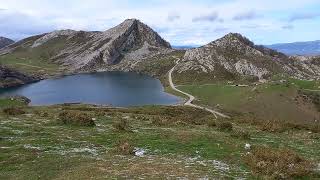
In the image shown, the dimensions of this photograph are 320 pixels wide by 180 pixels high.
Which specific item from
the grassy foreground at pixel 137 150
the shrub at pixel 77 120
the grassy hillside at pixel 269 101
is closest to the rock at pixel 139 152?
the grassy foreground at pixel 137 150

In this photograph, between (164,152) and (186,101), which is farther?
(186,101)

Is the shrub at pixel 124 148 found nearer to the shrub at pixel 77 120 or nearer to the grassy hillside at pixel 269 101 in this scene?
the shrub at pixel 77 120

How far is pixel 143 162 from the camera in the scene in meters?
27.9

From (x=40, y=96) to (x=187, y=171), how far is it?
182 metres

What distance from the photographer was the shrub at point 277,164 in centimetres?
2522

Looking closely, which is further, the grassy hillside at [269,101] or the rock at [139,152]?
the grassy hillside at [269,101]

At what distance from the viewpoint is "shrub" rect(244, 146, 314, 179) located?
25.2 m

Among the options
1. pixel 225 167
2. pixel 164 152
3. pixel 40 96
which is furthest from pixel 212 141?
pixel 40 96

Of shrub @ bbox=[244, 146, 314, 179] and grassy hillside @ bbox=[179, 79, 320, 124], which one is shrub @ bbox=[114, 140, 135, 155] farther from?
grassy hillside @ bbox=[179, 79, 320, 124]

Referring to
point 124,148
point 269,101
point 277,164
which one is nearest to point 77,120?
point 124,148

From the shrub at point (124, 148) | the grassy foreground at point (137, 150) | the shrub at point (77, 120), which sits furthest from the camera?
the shrub at point (77, 120)

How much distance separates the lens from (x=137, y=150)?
32094mm

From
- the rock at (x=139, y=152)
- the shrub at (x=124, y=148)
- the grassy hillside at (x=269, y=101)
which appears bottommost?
the grassy hillside at (x=269, y=101)

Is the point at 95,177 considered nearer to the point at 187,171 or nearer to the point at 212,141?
the point at 187,171
